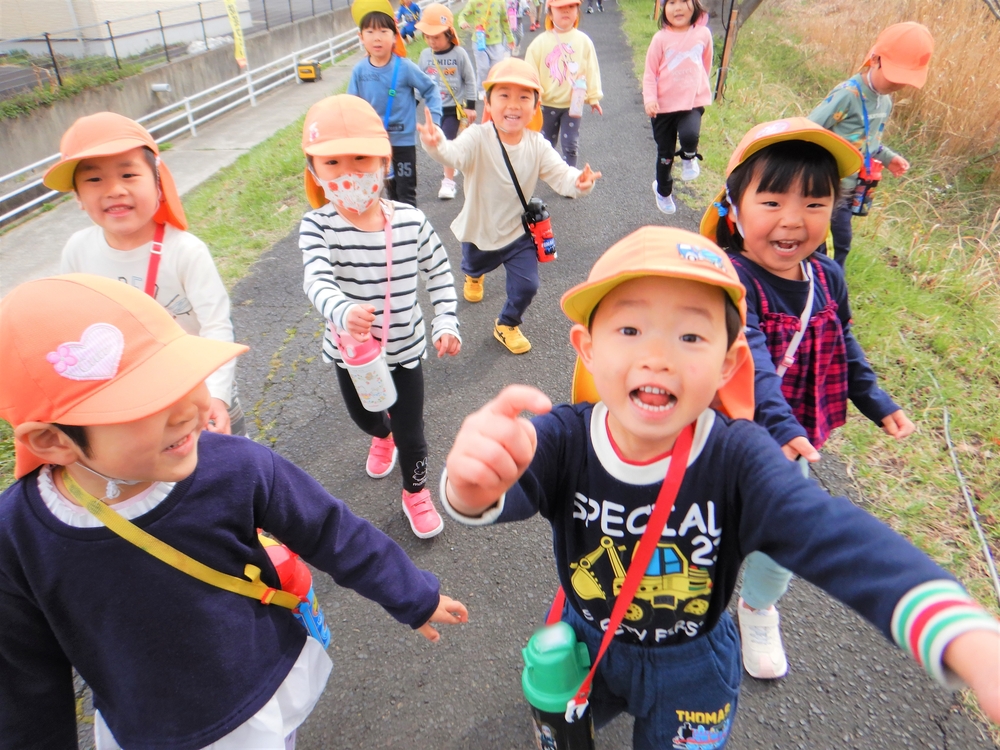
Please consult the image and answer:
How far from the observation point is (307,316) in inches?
185

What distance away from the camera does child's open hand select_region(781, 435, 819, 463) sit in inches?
60.2

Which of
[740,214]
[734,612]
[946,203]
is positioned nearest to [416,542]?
[734,612]

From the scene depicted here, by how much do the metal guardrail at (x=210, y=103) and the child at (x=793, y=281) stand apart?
8.09 m

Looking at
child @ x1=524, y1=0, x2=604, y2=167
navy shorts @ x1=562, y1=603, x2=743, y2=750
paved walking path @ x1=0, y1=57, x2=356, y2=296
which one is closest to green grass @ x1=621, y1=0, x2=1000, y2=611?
child @ x1=524, y1=0, x2=604, y2=167

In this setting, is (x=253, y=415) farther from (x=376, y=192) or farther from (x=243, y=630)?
(x=243, y=630)

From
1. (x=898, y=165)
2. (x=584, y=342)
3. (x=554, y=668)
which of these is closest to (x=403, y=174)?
(x=898, y=165)

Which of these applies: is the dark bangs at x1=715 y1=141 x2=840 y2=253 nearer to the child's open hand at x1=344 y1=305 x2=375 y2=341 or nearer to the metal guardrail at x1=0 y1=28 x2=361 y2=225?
the child's open hand at x1=344 y1=305 x2=375 y2=341

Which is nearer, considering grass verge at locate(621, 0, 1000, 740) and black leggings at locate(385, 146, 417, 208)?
grass verge at locate(621, 0, 1000, 740)

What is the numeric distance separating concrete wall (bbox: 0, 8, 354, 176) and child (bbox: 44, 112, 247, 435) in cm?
952

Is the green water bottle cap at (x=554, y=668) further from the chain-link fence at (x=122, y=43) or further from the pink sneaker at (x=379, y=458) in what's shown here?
the chain-link fence at (x=122, y=43)

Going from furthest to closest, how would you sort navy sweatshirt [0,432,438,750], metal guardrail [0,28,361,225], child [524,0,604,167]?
1. metal guardrail [0,28,361,225]
2. child [524,0,604,167]
3. navy sweatshirt [0,432,438,750]

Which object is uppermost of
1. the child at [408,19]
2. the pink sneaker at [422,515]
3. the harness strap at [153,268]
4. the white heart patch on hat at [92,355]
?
the child at [408,19]

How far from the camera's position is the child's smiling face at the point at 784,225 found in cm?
179

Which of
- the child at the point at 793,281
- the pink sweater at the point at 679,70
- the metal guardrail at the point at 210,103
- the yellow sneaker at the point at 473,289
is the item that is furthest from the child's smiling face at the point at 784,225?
the metal guardrail at the point at 210,103
